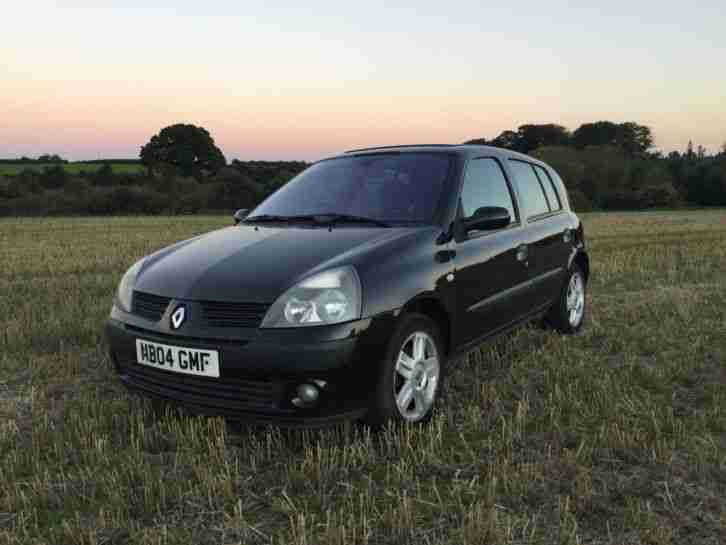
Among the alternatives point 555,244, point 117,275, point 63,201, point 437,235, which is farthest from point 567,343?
point 63,201

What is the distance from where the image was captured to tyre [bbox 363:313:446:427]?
308 centimetres

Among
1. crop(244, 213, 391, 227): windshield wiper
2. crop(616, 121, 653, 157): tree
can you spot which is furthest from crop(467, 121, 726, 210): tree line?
crop(244, 213, 391, 227): windshield wiper

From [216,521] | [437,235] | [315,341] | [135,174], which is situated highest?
[135,174]

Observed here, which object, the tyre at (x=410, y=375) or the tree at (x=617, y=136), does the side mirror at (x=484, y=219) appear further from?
the tree at (x=617, y=136)

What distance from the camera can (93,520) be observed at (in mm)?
2531

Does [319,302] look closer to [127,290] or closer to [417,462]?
[417,462]

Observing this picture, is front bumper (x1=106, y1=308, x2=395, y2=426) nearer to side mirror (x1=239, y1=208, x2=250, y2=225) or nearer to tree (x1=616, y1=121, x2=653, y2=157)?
side mirror (x1=239, y1=208, x2=250, y2=225)

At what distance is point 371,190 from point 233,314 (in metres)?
1.49

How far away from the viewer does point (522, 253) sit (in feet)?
14.8

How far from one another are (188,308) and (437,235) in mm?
1448

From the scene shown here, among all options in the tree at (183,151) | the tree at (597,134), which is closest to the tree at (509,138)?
the tree at (597,134)

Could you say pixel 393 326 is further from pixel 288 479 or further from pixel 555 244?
pixel 555 244

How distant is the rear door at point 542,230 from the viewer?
15.6 feet

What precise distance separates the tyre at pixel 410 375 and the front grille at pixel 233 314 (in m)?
0.67
